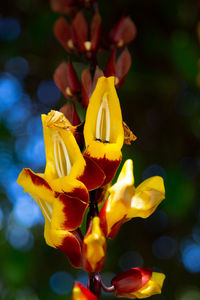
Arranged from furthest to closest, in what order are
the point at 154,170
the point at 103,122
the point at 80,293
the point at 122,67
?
the point at 154,170
the point at 122,67
the point at 103,122
the point at 80,293

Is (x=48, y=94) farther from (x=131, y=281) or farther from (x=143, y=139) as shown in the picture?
(x=131, y=281)

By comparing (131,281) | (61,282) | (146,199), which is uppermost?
(146,199)

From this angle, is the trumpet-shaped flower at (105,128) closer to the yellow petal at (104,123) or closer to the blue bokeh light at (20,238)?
the yellow petal at (104,123)

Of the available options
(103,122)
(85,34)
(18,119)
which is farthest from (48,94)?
(103,122)

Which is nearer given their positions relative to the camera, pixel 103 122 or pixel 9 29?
pixel 103 122

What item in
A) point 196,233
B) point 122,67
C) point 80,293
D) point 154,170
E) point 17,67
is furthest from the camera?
point 17,67

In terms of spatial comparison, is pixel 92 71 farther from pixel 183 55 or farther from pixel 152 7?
pixel 152 7
